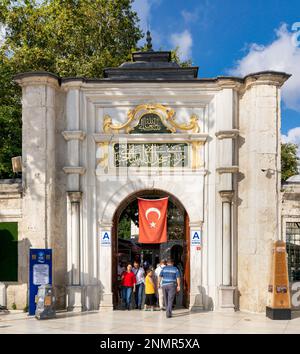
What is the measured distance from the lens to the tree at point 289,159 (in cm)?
3409

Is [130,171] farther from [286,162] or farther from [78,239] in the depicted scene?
[286,162]

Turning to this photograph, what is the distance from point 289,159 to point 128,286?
68.8 feet

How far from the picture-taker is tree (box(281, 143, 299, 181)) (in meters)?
34.1

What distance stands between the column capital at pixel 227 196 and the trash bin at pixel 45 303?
532 centimetres

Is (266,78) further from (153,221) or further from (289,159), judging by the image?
(289,159)

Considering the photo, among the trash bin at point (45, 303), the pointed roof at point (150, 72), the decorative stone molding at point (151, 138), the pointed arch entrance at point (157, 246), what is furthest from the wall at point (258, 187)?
the trash bin at point (45, 303)

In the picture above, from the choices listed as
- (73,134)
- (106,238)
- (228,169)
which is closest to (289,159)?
(228,169)

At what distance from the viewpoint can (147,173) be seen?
642 inches

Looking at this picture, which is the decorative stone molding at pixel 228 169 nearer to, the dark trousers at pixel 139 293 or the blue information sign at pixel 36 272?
the dark trousers at pixel 139 293

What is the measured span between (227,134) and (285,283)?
4402mm

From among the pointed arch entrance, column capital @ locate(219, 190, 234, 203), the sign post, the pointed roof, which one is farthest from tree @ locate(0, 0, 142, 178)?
the sign post

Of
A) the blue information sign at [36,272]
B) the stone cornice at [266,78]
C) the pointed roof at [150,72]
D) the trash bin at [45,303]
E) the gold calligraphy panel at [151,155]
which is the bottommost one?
the trash bin at [45,303]

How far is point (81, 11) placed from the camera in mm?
29578
